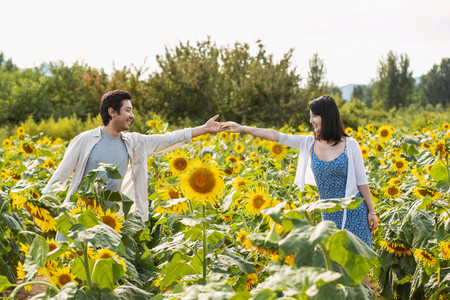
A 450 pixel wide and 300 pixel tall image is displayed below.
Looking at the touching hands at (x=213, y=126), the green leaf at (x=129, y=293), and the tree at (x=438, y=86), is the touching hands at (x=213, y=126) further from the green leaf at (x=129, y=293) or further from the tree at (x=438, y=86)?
the tree at (x=438, y=86)

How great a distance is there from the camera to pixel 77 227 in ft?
5.11

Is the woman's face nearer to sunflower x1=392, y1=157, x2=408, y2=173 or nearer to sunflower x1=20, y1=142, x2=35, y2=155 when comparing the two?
sunflower x1=392, y1=157, x2=408, y2=173

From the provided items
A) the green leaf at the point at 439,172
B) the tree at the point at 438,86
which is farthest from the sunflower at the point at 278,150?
the tree at the point at 438,86

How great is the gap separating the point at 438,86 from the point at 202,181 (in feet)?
185

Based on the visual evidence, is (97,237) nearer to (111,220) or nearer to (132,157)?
(111,220)

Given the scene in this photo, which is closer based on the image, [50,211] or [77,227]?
[77,227]

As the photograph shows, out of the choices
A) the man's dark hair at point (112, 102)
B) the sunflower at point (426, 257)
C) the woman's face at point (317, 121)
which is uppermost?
the man's dark hair at point (112, 102)

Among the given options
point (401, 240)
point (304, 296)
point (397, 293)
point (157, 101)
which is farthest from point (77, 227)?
point (157, 101)

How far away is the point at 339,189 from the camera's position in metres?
3.11

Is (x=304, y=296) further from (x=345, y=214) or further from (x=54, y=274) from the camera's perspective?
(x=345, y=214)

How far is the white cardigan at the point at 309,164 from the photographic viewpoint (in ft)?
9.91

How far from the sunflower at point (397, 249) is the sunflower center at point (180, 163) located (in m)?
1.49

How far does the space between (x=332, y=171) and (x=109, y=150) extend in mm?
1465

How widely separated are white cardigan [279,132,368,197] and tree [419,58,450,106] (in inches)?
2137
